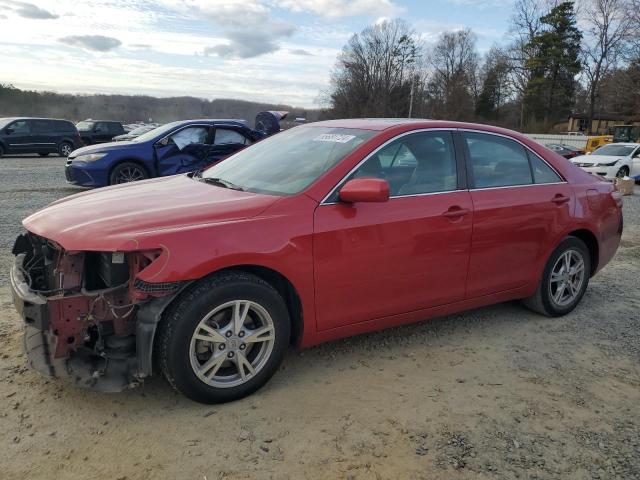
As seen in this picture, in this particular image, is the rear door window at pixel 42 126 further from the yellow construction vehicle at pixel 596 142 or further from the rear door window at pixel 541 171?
the yellow construction vehicle at pixel 596 142

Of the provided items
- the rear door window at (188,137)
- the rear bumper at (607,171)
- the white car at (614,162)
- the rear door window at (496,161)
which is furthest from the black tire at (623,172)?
the rear door window at (496,161)

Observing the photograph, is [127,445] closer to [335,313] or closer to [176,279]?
[176,279]

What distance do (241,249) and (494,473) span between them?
67.3 inches

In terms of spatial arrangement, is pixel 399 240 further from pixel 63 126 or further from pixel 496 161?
pixel 63 126

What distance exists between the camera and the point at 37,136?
812 inches

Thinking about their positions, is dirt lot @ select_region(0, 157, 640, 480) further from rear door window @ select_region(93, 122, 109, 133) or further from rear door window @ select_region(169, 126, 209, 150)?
rear door window @ select_region(93, 122, 109, 133)

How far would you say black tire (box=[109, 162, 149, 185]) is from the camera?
9.88m

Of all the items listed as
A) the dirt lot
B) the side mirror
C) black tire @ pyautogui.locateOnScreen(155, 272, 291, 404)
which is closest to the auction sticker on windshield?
the side mirror

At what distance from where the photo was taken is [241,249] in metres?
2.84

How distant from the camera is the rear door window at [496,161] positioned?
12.8ft

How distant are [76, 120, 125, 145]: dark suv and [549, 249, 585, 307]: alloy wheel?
1091 inches

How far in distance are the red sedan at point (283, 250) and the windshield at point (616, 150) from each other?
55.8 feet

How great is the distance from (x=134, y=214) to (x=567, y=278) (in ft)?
11.9

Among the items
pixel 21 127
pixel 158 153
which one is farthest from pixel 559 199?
pixel 21 127
